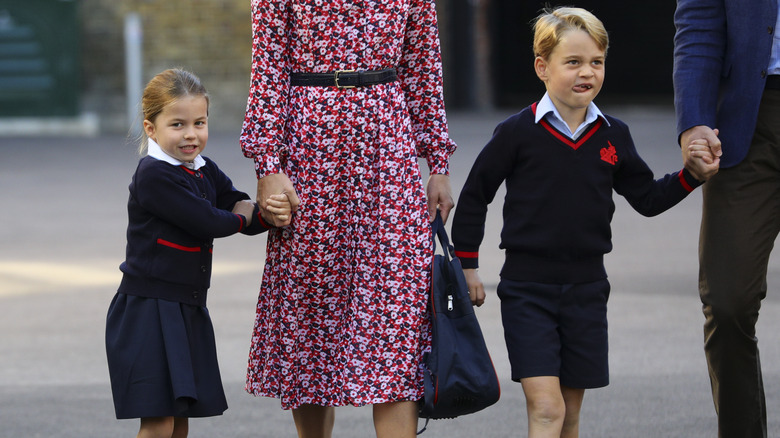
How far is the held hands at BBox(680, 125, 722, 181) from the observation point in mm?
3748

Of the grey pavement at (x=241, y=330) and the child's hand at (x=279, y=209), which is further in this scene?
the grey pavement at (x=241, y=330)

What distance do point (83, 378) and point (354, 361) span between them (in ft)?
7.56

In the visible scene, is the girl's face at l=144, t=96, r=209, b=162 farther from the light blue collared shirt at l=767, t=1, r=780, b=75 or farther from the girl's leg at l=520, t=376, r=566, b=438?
the light blue collared shirt at l=767, t=1, r=780, b=75

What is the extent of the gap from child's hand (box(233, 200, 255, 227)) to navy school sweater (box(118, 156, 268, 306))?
0.20 feet

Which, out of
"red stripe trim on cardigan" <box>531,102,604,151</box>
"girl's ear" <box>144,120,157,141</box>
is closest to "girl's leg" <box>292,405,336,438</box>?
"girl's ear" <box>144,120,157,141</box>

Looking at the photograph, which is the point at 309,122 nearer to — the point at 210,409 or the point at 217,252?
the point at 210,409

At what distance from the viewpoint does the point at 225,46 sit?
69.3 ft

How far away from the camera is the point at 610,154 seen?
3.79 m

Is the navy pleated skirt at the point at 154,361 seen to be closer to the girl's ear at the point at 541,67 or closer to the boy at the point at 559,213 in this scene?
the boy at the point at 559,213

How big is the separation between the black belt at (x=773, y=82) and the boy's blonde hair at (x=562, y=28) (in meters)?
0.57

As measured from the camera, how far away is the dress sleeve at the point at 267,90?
3670 millimetres

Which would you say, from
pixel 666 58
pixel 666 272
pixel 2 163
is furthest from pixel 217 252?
pixel 666 58

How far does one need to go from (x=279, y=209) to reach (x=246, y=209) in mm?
215

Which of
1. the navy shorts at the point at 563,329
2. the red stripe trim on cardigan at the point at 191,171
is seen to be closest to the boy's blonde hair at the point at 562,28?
the navy shorts at the point at 563,329
